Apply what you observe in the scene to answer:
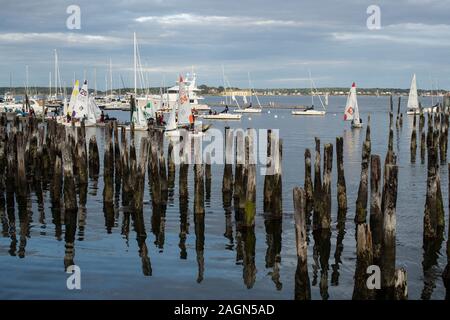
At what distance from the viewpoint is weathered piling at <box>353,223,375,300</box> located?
1347 cm

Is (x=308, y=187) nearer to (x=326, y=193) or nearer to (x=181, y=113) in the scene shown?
(x=326, y=193)

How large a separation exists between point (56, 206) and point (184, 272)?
9.85 metres

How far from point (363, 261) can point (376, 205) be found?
16.0 ft

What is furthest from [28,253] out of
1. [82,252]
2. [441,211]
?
[441,211]

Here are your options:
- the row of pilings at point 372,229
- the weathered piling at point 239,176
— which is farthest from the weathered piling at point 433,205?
the weathered piling at point 239,176

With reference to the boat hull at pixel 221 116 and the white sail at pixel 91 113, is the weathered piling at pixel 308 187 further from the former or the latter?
the boat hull at pixel 221 116

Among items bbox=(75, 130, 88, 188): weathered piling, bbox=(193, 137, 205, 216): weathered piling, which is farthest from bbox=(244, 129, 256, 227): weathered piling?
bbox=(75, 130, 88, 188): weathered piling

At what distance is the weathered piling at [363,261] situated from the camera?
1347 cm

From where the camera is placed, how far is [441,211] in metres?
20.3

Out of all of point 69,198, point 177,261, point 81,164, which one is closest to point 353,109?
point 81,164

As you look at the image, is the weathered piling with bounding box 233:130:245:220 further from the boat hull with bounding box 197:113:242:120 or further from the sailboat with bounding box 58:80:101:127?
the boat hull with bounding box 197:113:242:120

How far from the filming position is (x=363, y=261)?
44.7ft

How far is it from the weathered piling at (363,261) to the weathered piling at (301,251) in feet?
3.63

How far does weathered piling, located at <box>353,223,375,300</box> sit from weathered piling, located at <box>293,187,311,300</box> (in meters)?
1.11
